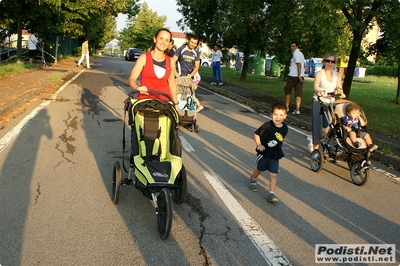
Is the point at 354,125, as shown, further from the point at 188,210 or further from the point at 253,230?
the point at 188,210

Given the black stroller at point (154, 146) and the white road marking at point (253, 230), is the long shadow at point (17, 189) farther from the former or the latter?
the white road marking at point (253, 230)

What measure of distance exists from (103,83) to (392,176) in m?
14.3

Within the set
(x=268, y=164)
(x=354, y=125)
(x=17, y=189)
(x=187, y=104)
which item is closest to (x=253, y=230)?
(x=268, y=164)

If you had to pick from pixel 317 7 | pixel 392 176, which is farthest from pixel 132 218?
pixel 317 7

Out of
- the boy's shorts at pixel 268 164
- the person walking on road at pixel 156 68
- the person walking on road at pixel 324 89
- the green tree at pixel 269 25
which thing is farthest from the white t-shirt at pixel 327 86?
the green tree at pixel 269 25

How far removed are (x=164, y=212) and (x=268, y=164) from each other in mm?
1997

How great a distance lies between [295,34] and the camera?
17.5 meters

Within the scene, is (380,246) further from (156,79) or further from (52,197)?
(52,197)

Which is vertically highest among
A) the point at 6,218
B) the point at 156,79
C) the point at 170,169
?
the point at 156,79

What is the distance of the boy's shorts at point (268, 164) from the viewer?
18.3ft

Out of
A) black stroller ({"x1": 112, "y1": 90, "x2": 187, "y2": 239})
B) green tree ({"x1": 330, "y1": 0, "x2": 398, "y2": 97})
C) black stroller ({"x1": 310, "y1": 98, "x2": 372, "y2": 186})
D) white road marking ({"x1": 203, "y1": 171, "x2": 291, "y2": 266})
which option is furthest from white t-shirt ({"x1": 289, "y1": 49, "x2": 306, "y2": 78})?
black stroller ({"x1": 112, "y1": 90, "x2": 187, "y2": 239})

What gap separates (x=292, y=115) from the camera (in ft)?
41.1

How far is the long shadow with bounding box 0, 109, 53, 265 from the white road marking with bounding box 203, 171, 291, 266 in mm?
2240

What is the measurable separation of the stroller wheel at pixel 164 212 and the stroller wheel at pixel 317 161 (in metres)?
3.62
